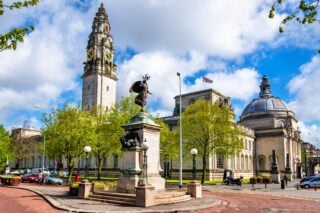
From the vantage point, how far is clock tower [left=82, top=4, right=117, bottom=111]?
8869cm

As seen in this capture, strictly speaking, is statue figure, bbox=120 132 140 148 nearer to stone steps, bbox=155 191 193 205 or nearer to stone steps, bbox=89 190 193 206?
stone steps, bbox=89 190 193 206

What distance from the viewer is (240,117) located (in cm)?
9950

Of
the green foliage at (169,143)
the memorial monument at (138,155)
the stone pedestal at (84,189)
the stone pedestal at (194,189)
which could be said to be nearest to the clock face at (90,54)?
the green foliage at (169,143)

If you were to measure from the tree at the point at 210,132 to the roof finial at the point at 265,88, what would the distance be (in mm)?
55346

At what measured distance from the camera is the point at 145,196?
58.6 ft

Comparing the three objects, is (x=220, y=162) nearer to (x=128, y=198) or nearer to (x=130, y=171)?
(x=130, y=171)

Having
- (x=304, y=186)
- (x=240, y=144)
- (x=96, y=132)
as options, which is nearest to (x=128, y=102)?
(x=96, y=132)

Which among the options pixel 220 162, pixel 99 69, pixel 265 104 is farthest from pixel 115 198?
pixel 265 104

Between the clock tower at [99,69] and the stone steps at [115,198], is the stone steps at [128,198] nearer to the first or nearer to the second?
the stone steps at [115,198]

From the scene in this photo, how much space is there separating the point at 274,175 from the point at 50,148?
36.3 meters

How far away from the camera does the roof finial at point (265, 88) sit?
99838 mm

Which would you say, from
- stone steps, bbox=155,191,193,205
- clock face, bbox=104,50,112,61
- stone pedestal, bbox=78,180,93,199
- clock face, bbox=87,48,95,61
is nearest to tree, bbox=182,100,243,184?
stone steps, bbox=155,191,193,205

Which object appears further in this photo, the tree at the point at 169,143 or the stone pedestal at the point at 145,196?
the tree at the point at 169,143

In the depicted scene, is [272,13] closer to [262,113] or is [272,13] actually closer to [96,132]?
[96,132]
